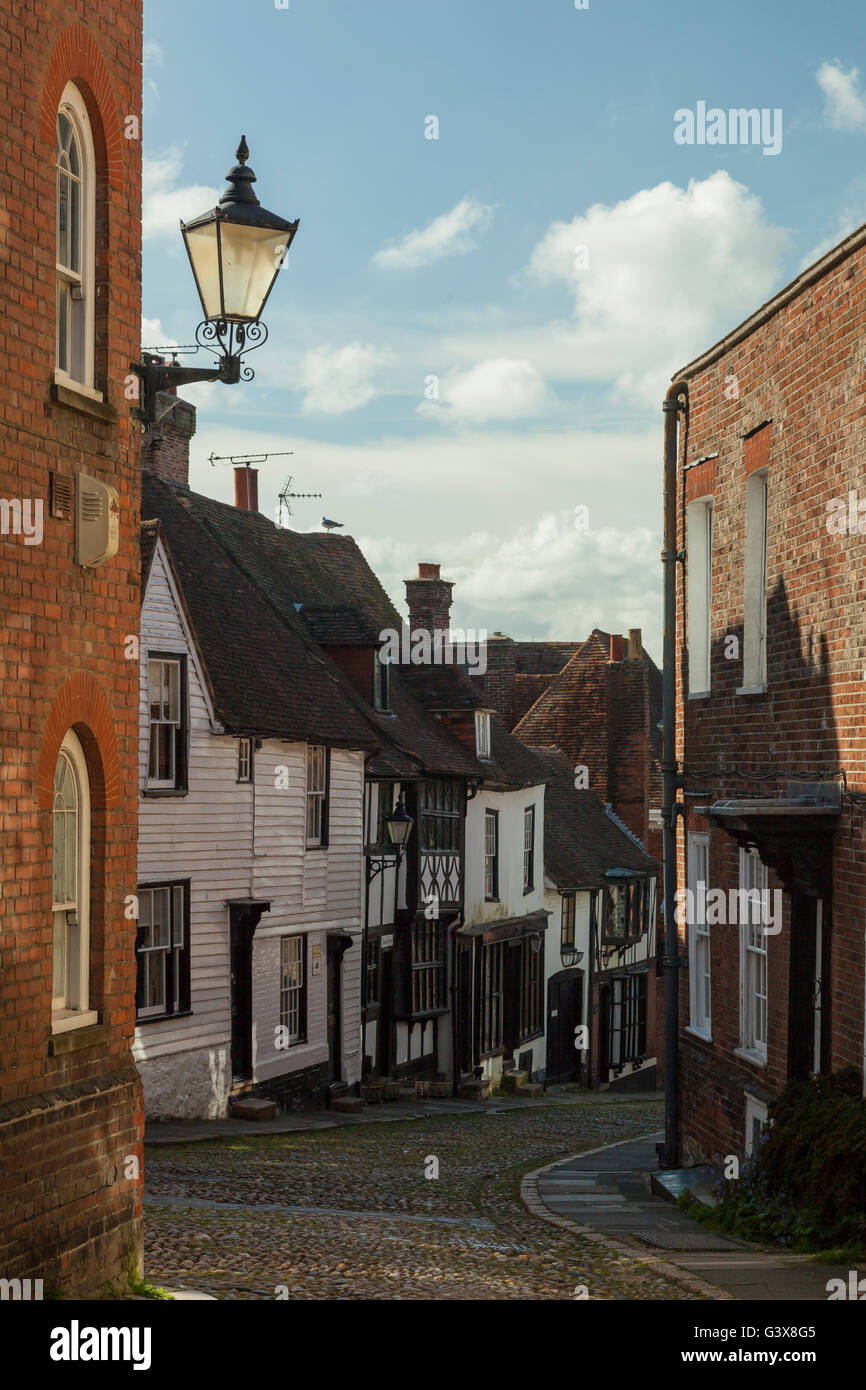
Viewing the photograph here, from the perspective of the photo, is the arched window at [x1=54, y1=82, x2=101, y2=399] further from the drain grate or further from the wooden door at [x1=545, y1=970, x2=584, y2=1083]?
the wooden door at [x1=545, y1=970, x2=584, y2=1083]

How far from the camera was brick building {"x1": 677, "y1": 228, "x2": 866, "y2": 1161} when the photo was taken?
477 inches

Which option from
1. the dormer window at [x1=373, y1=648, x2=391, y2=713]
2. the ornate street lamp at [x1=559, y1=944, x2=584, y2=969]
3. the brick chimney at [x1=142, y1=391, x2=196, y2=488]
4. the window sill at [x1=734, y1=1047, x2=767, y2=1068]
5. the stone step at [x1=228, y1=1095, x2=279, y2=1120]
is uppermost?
the brick chimney at [x1=142, y1=391, x2=196, y2=488]

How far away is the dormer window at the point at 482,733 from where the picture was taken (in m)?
33.3

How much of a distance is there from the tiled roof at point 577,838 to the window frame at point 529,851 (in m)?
1.19

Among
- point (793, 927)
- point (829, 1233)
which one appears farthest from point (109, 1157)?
point (793, 927)

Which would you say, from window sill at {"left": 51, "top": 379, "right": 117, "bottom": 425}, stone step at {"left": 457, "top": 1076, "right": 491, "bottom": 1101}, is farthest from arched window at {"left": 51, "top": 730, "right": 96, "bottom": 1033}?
stone step at {"left": 457, "top": 1076, "right": 491, "bottom": 1101}

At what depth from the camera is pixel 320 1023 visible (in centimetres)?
2466

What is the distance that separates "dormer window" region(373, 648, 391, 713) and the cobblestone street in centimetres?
993

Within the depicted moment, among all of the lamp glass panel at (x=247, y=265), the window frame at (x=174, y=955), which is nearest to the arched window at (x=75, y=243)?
the lamp glass panel at (x=247, y=265)

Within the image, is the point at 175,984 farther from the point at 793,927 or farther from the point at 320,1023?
the point at 793,927

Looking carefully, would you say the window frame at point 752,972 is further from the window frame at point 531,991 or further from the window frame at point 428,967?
the window frame at point 531,991

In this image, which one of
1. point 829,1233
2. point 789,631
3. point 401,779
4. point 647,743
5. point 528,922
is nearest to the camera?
point 829,1233

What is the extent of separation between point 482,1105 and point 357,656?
28.6 feet

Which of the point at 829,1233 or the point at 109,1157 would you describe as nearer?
the point at 109,1157
